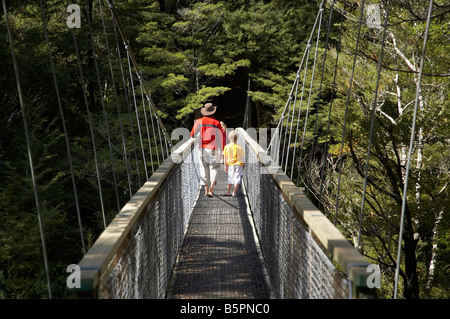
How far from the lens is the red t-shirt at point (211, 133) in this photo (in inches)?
205

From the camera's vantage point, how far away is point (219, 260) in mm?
3375

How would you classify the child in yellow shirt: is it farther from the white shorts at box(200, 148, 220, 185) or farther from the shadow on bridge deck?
the shadow on bridge deck

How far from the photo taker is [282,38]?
14.3 meters

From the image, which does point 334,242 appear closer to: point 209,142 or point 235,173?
point 209,142

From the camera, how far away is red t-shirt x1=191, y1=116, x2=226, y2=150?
522cm

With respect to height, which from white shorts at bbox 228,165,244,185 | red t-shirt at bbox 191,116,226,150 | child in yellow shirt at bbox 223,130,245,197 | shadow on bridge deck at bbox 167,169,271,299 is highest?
red t-shirt at bbox 191,116,226,150

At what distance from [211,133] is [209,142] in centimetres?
10

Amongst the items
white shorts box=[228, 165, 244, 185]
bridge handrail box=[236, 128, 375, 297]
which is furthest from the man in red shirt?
bridge handrail box=[236, 128, 375, 297]

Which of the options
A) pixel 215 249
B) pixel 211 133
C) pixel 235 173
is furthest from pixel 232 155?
pixel 215 249

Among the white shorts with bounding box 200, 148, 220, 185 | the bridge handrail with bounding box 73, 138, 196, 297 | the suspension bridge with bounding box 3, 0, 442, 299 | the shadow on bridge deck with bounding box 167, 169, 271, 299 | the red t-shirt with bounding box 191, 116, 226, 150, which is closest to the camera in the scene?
the bridge handrail with bounding box 73, 138, 196, 297

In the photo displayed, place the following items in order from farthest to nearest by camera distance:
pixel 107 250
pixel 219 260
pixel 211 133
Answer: pixel 211 133 → pixel 219 260 → pixel 107 250

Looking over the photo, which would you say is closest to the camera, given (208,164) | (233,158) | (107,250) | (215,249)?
(107,250)

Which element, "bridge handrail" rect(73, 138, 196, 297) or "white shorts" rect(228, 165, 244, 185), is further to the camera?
"white shorts" rect(228, 165, 244, 185)

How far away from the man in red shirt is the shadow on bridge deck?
1.84 ft
